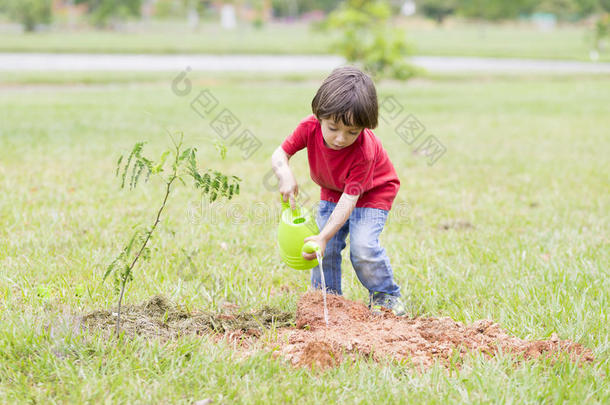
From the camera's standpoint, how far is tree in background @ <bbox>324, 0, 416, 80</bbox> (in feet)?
41.9

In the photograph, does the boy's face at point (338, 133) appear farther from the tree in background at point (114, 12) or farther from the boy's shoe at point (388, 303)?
the tree in background at point (114, 12)

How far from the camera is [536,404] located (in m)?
2.09

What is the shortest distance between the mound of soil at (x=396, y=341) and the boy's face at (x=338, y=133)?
803mm

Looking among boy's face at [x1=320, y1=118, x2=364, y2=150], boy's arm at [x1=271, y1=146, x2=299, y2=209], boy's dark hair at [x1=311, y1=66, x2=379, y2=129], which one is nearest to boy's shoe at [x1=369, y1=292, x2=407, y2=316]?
boy's arm at [x1=271, y1=146, x2=299, y2=209]

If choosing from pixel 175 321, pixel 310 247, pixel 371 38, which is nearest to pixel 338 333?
pixel 310 247

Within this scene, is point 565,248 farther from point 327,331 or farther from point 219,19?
point 219,19

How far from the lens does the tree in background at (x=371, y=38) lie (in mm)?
12781

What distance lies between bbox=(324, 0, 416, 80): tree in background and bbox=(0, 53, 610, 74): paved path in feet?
17.9

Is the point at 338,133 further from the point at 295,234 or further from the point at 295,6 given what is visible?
the point at 295,6

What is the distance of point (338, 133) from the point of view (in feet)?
8.59

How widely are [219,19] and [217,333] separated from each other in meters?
64.5

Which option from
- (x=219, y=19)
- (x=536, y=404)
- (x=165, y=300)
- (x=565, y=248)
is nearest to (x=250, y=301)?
(x=165, y=300)

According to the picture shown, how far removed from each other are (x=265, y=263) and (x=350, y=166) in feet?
3.44

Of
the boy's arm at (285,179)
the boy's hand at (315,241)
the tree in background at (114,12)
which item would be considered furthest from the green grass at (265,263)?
the tree in background at (114,12)
